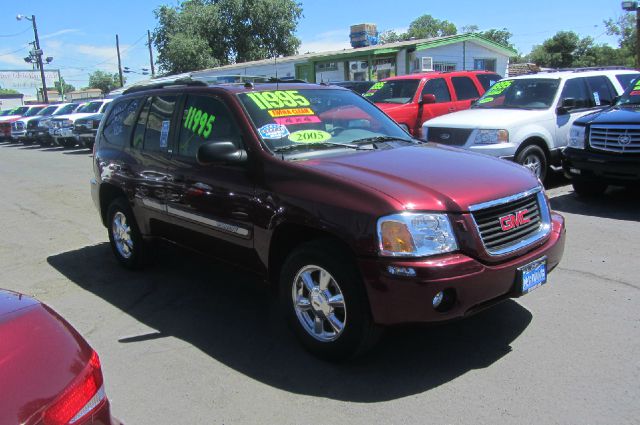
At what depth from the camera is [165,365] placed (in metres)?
3.74

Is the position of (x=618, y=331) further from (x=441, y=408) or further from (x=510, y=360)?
(x=441, y=408)

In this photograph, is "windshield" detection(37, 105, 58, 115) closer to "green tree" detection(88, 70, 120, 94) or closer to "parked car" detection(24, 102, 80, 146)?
"parked car" detection(24, 102, 80, 146)

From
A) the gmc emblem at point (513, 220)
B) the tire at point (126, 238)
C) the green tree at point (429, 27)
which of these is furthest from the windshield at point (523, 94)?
the green tree at point (429, 27)

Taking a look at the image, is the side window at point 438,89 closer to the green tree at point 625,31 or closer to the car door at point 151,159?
the car door at point 151,159

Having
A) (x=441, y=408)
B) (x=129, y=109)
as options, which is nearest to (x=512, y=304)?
(x=441, y=408)

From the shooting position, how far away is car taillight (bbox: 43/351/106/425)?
177 cm

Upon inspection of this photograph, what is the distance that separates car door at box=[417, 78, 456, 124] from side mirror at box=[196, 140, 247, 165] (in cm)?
812

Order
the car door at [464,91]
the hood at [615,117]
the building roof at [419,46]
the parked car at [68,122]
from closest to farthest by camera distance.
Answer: the hood at [615,117] → the car door at [464,91] → the parked car at [68,122] → the building roof at [419,46]

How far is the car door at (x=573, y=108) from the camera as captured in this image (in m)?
8.78

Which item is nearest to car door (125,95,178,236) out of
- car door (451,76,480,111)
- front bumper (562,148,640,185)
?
front bumper (562,148,640,185)

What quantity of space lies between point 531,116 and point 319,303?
623 cm

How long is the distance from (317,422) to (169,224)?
8.34ft

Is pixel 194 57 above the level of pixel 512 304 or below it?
above

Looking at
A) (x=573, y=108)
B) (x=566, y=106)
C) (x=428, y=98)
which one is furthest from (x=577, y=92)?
(x=428, y=98)
